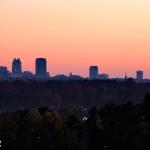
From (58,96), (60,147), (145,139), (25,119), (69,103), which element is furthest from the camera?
(58,96)

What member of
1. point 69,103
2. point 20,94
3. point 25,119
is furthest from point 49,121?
point 20,94

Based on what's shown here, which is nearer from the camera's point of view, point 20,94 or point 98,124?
point 98,124

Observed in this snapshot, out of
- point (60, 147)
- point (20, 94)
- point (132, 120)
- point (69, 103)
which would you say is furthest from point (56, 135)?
point (20, 94)

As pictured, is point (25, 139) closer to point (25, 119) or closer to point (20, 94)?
point (25, 119)

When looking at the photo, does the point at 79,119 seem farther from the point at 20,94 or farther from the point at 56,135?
the point at 20,94

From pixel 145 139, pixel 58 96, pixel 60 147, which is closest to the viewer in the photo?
pixel 145 139

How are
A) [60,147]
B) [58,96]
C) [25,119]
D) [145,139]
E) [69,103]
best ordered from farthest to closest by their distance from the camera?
[58,96] → [69,103] → [25,119] → [60,147] → [145,139]
